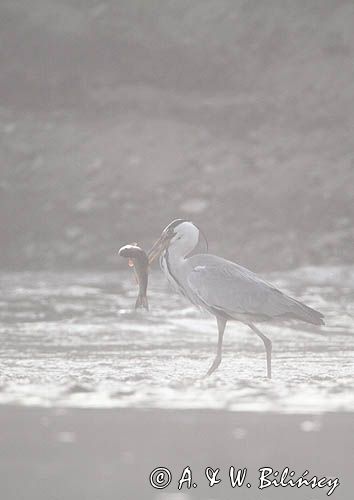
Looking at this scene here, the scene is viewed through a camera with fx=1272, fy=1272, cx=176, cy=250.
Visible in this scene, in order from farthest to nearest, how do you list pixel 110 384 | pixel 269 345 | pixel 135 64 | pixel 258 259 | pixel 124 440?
pixel 135 64 < pixel 258 259 < pixel 269 345 < pixel 110 384 < pixel 124 440

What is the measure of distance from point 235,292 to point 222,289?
0.08 meters

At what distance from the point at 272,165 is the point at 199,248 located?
1.89m

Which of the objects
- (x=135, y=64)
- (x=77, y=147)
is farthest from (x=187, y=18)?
(x=77, y=147)

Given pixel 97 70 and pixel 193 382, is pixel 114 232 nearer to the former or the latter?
pixel 97 70

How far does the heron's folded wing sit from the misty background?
632 centimetres

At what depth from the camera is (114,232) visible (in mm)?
14930

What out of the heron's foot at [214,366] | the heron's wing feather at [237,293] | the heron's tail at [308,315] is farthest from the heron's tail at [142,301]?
the heron's tail at [308,315]

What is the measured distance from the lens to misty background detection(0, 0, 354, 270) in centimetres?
1477

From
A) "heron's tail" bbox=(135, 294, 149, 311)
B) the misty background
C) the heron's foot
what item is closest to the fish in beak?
"heron's tail" bbox=(135, 294, 149, 311)

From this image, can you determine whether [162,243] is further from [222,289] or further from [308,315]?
[308,315]

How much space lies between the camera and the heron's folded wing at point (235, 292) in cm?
728

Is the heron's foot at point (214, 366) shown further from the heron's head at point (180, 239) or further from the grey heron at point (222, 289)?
the heron's head at point (180, 239)

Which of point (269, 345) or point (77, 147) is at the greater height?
point (77, 147)

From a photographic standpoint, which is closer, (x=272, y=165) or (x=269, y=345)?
(x=269, y=345)
